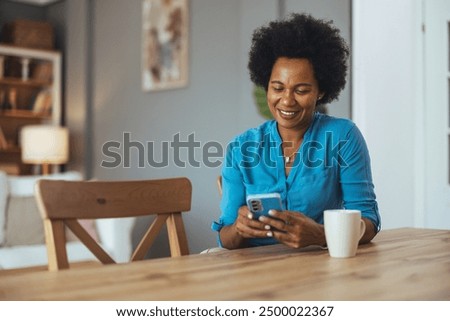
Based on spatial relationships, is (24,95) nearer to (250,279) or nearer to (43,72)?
(43,72)

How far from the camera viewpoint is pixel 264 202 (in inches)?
44.8

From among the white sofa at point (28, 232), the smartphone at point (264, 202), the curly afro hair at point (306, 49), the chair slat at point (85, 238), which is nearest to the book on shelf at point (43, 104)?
the white sofa at point (28, 232)

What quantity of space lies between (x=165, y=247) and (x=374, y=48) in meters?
2.06

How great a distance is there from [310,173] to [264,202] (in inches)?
12.0

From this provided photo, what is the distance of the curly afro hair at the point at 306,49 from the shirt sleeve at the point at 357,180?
0.66 feet

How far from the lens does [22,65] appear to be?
16.9 ft

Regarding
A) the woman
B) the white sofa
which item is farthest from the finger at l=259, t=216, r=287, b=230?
the white sofa

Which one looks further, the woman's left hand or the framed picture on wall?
the framed picture on wall

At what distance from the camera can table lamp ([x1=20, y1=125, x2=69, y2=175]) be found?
4.80 m

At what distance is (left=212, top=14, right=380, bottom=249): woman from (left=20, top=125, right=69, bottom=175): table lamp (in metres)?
3.56

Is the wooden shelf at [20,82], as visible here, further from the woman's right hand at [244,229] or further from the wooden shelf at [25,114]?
the woman's right hand at [244,229]

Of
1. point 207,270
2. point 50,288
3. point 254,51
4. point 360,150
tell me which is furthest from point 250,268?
point 254,51

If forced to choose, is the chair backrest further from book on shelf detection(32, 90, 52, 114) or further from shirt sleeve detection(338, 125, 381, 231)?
book on shelf detection(32, 90, 52, 114)

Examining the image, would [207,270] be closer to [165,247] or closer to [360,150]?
[360,150]
